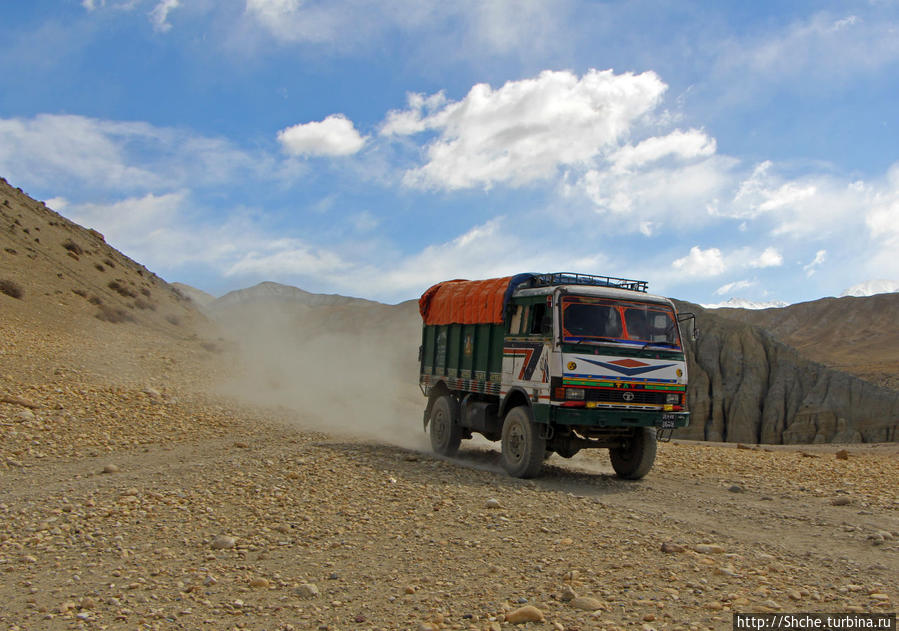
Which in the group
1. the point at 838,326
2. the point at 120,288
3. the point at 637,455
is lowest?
the point at 637,455

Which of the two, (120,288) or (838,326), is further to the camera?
(838,326)

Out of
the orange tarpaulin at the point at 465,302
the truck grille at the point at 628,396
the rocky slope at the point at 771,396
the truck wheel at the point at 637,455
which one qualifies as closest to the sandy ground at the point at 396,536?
the truck wheel at the point at 637,455

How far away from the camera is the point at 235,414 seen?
17.4m

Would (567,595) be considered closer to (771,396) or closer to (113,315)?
(113,315)

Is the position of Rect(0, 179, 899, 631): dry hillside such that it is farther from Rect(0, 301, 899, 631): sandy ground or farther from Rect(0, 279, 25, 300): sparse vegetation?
Rect(0, 279, 25, 300): sparse vegetation

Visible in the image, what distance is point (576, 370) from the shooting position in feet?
35.0

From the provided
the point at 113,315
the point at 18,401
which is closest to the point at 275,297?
the point at 113,315

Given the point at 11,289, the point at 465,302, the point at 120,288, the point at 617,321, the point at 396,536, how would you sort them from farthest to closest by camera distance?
the point at 120,288 < the point at 11,289 < the point at 465,302 < the point at 617,321 < the point at 396,536

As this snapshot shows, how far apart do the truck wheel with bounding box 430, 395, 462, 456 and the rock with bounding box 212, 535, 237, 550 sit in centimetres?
735

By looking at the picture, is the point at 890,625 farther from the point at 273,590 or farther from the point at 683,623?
the point at 273,590

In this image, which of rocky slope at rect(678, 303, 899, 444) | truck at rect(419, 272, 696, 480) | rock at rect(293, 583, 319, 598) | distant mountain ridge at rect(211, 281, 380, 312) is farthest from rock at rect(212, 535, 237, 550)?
distant mountain ridge at rect(211, 281, 380, 312)

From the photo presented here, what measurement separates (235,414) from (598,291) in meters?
10.0

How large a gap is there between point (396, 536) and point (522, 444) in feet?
14.7

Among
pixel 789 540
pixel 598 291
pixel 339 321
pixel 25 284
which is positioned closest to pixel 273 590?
pixel 789 540
